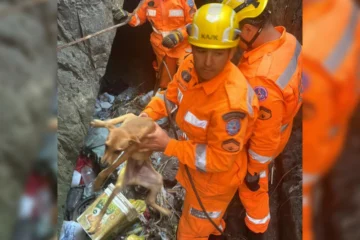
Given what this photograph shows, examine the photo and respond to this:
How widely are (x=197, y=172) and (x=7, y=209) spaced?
501mm

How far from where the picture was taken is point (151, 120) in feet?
4.00

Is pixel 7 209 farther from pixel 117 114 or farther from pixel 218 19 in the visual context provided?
pixel 218 19

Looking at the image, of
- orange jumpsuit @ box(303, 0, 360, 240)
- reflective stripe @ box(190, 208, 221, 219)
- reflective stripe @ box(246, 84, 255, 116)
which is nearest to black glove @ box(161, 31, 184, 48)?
reflective stripe @ box(246, 84, 255, 116)

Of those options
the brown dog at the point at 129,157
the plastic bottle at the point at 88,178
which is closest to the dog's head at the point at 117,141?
the brown dog at the point at 129,157

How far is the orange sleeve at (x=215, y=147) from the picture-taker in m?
1.15

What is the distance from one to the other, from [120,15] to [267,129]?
456mm

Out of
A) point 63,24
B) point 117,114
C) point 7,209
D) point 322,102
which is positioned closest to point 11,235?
point 7,209

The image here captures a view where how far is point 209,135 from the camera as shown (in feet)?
3.90

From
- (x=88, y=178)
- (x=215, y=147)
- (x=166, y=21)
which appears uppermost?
(x=166, y=21)

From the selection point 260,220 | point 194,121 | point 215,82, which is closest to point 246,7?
point 215,82

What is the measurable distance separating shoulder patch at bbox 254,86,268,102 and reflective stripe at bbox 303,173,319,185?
0.63 ft

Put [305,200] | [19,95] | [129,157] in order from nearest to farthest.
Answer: [19,95]
[305,200]
[129,157]

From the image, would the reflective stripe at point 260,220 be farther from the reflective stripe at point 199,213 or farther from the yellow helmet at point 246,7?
the yellow helmet at point 246,7

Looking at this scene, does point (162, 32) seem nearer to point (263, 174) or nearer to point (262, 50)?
point (262, 50)
